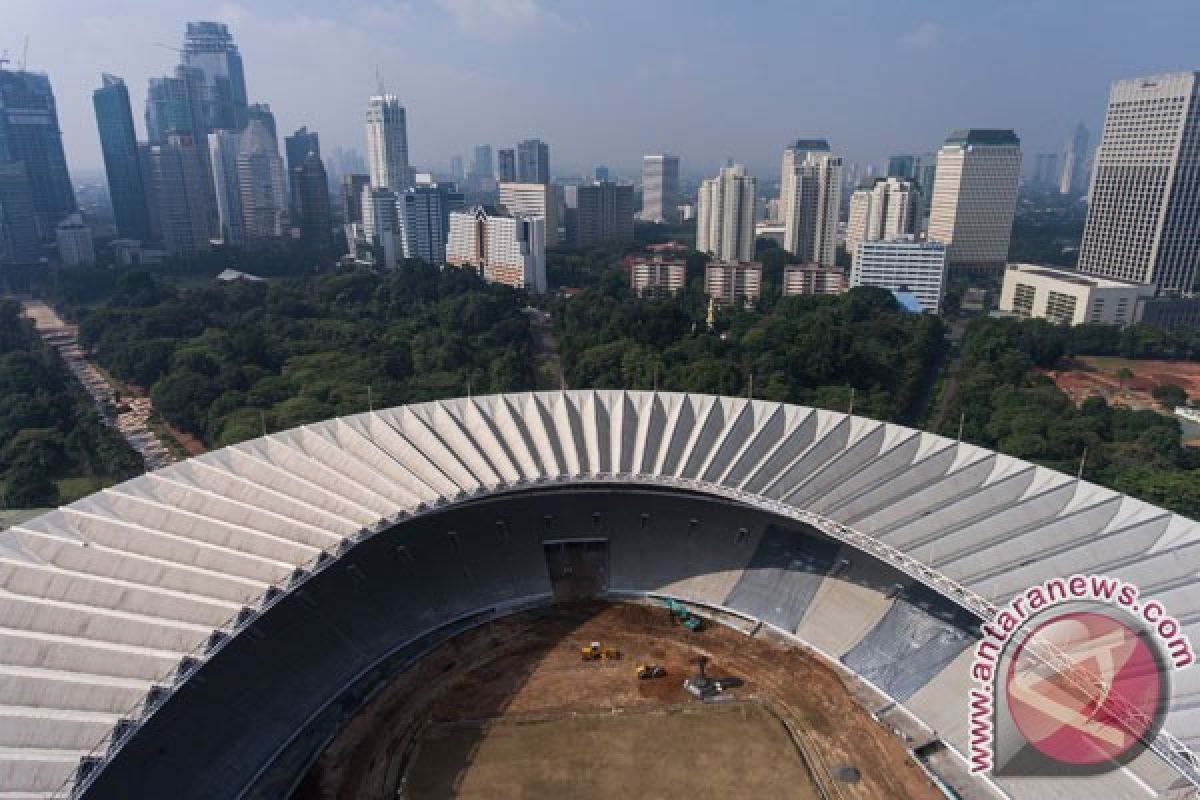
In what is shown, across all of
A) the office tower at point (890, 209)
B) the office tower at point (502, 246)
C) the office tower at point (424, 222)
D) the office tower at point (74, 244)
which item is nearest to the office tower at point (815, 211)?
the office tower at point (890, 209)

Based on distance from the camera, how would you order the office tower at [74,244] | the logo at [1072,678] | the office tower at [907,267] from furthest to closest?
the office tower at [74,244], the office tower at [907,267], the logo at [1072,678]

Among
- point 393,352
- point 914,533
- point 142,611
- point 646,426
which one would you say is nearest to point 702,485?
point 646,426

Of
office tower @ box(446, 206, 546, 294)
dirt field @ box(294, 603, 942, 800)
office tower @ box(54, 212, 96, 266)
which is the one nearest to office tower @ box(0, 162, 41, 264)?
office tower @ box(54, 212, 96, 266)

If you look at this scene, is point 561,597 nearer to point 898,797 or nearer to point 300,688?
point 300,688

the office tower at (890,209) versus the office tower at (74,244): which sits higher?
the office tower at (890,209)

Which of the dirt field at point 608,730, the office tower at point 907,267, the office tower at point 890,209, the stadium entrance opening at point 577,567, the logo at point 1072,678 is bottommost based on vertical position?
the dirt field at point 608,730

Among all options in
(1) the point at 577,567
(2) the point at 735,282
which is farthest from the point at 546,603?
(2) the point at 735,282

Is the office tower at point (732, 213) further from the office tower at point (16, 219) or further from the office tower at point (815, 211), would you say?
the office tower at point (16, 219)
